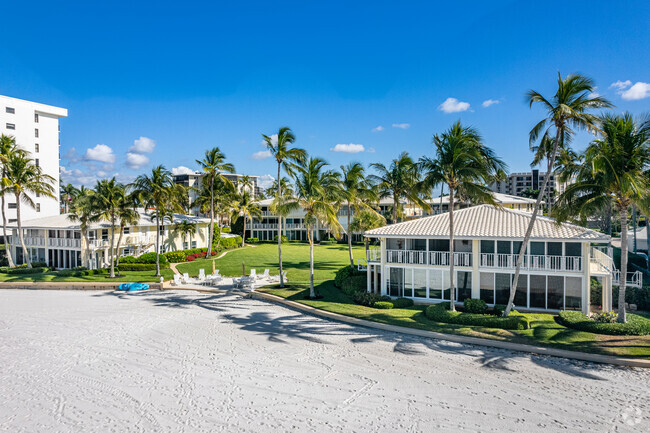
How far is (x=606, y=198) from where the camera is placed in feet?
53.0

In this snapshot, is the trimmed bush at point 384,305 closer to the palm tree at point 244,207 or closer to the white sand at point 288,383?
the white sand at point 288,383

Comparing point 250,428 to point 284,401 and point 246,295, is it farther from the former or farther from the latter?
point 246,295

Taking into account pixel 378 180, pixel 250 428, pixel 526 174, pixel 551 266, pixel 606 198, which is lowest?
pixel 250 428

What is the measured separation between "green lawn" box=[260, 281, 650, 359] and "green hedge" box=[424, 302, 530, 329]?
13.5 inches

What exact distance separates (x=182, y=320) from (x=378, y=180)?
1785 cm

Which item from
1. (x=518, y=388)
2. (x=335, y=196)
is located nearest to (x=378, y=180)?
(x=335, y=196)

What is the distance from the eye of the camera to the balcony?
1912cm

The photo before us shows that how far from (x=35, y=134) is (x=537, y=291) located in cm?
7246

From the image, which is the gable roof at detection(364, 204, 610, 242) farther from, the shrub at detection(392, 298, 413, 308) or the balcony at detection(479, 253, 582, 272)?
the shrub at detection(392, 298, 413, 308)

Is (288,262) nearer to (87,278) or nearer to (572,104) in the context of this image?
(87,278)

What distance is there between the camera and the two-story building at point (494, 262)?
19.2m

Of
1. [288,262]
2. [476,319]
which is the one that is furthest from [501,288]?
[288,262]

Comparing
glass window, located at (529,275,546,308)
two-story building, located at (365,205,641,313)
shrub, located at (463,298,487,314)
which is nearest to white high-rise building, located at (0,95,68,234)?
two-story building, located at (365,205,641,313)

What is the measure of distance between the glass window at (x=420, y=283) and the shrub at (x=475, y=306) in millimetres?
2928
